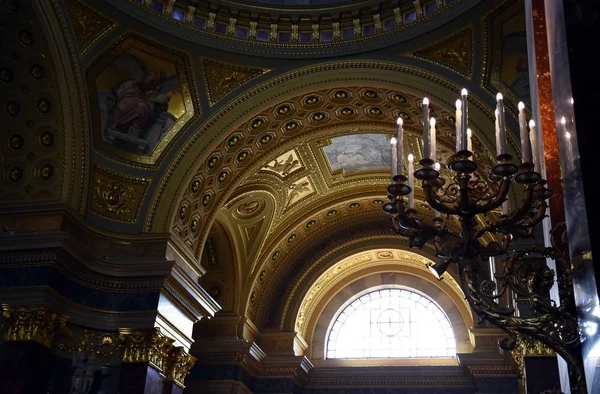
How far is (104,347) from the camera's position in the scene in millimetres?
10578

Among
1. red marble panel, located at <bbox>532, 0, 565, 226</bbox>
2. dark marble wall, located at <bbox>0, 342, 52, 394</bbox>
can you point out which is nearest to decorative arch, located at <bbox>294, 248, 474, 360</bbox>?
dark marble wall, located at <bbox>0, 342, 52, 394</bbox>

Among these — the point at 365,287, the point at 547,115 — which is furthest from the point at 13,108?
the point at 365,287

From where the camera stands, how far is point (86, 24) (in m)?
11.1

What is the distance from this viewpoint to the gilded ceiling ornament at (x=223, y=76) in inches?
468

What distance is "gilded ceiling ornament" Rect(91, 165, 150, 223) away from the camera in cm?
1148

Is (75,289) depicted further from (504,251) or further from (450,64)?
(504,251)

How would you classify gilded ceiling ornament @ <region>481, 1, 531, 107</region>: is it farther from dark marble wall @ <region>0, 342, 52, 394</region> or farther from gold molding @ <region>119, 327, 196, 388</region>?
dark marble wall @ <region>0, 342, 52, 394</region>

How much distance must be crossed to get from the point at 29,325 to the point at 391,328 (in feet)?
30.6

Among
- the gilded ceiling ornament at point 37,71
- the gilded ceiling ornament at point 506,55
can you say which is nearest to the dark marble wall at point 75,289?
the gilded ceiling ornament at point 37,71

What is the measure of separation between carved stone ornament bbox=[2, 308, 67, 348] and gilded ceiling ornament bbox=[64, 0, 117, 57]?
3923 mm

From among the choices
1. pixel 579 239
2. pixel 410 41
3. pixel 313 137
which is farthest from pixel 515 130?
pixel 579 239

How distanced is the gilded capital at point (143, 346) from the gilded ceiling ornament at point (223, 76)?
Answer: 3.85 meters

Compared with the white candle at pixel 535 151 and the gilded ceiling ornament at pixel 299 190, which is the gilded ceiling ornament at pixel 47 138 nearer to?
the gilded ceiling ornament at pixel 299 190

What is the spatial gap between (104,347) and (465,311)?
8.97 m
